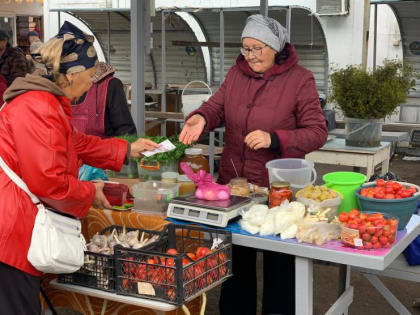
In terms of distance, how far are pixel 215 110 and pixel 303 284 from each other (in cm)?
131

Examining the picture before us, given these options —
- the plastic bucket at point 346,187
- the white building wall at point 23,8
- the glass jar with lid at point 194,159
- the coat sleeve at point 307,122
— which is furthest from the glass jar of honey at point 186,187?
the white building wall at point 23,8

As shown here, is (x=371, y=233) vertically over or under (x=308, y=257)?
over

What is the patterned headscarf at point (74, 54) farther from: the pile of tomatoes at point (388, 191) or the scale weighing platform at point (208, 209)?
the pile of tomatoes at point (388, 191)

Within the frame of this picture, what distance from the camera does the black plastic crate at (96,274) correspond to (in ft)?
8.54

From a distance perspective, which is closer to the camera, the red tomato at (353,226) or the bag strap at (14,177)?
the bag strap at (14,177)

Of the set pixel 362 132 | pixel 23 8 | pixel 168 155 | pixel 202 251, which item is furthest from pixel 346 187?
pixel 23 8

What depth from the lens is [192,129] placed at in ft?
11.4

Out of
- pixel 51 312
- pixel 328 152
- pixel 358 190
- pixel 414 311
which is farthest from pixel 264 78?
pixel 328 152

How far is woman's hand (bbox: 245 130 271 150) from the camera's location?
3162mm

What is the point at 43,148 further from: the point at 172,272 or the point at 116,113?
the point at 116,113

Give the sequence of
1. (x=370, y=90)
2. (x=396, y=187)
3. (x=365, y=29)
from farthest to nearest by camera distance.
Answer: (x=365, y=29), (x=370, y=90), (x=396, y=187)

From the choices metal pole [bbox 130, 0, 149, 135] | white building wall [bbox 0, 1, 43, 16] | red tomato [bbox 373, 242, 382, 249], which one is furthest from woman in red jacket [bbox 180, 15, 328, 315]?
white building wall [bbox 0, 1, 43, 16]

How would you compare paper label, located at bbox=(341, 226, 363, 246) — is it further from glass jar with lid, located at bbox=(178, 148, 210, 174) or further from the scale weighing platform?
glass jar with lid, located at bbox=(178, 148, 210, 174)

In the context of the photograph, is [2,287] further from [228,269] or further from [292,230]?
[292,230]
